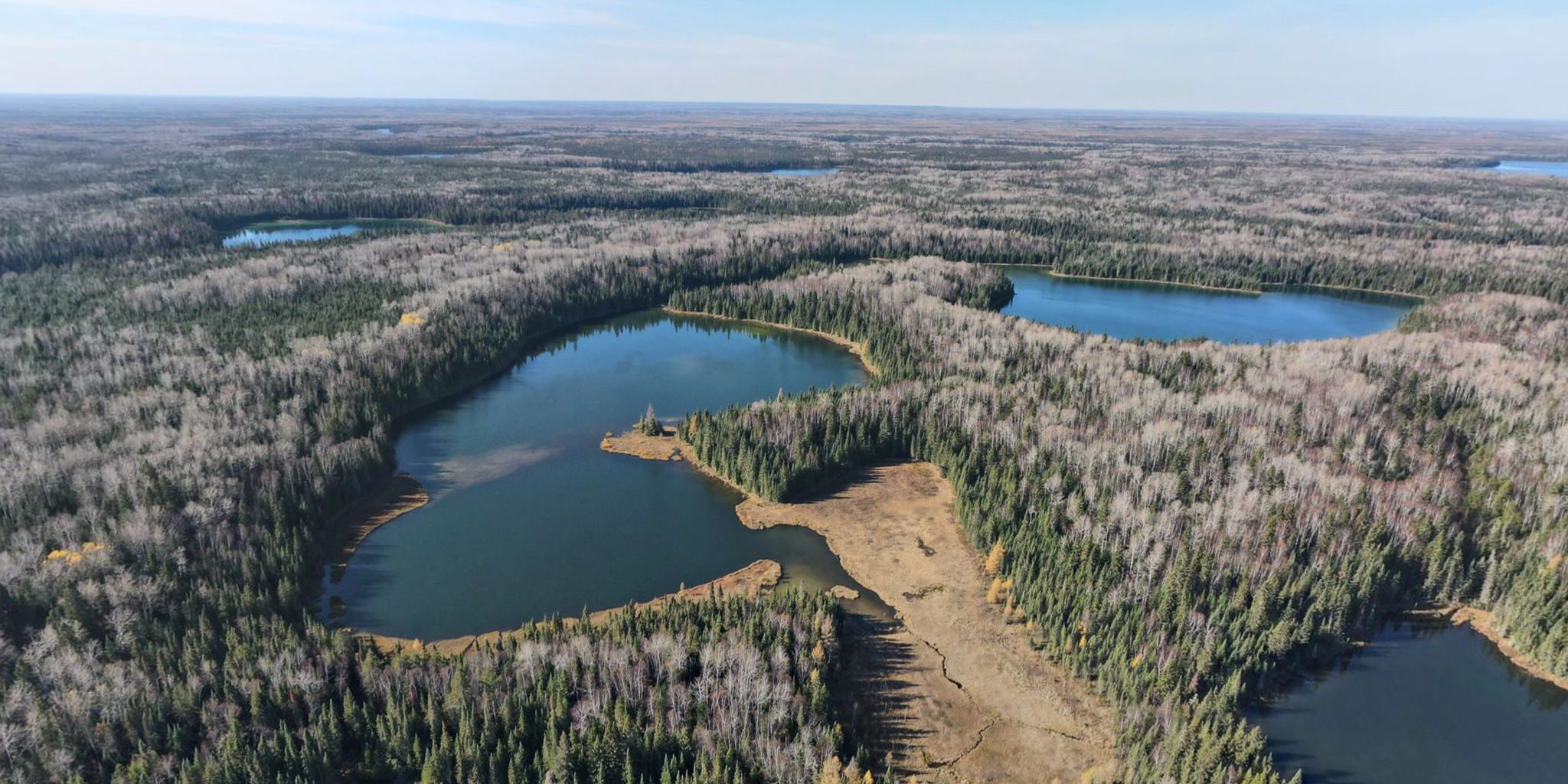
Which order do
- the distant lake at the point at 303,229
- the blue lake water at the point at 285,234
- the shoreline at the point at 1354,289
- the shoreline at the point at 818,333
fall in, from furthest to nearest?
the distant lake at the point at 303,229 → the blue lake water at the point at 285,234 → the shoreline at the point at 1354,289 → the shoreline at the point at 818,333

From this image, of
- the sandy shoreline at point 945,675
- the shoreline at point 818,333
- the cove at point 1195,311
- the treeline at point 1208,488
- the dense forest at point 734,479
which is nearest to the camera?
the dense forest at point 734,479

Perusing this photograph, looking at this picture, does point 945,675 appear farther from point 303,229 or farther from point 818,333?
point 303,229

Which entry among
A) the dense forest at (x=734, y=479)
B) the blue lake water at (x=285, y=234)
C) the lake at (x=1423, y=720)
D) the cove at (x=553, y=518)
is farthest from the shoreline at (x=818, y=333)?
the blue lake water at (x=285, y=234)

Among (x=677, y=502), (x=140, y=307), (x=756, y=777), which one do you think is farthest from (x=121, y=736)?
(x=140, y=307)

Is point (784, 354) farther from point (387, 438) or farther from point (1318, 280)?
point (1318, 280)

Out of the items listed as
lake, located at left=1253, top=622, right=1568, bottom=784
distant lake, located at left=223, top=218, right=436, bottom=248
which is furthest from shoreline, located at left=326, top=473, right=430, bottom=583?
distant lake, located at left=223, top=218, right=436, bottom=248

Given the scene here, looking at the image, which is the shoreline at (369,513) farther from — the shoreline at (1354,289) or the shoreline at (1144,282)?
the shoreline at (1354,289)

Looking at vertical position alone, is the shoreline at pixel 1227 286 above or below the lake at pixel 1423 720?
above
